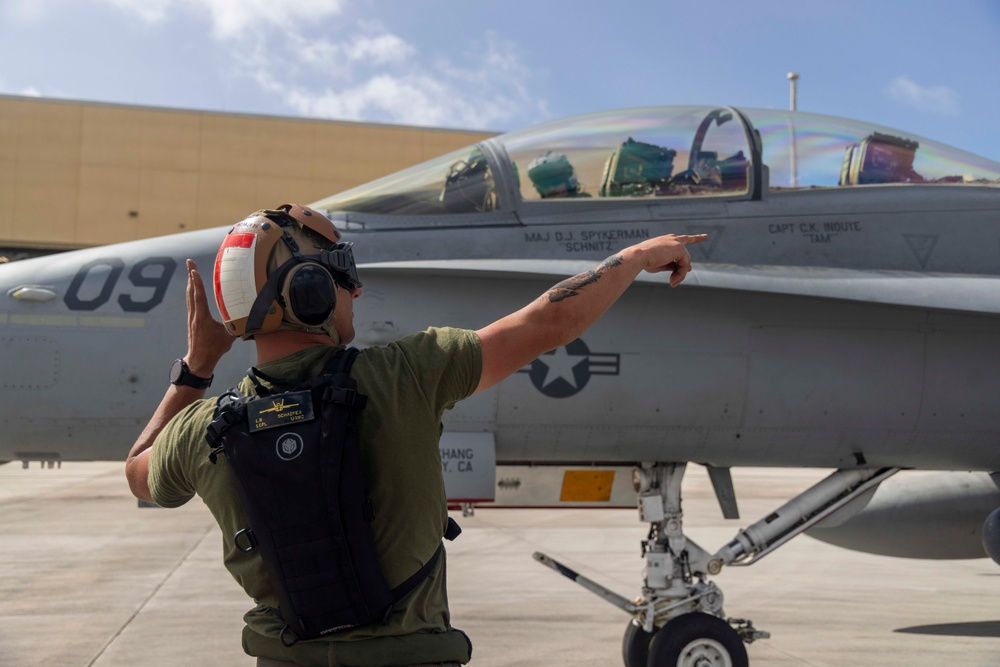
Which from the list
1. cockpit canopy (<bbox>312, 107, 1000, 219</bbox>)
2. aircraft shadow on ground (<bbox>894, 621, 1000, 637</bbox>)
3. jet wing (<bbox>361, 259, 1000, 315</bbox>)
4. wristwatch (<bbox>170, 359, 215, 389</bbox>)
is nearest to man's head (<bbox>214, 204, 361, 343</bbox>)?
wristwatch (<bbox>170, 359, 215, 389</bbox>)

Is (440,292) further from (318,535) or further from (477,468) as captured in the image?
(318,535)

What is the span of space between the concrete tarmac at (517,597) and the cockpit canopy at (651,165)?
3.06 m

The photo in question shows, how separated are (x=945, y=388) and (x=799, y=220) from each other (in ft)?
3.83

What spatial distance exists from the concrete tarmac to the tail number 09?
2791 millimetres

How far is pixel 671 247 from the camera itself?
201 cm

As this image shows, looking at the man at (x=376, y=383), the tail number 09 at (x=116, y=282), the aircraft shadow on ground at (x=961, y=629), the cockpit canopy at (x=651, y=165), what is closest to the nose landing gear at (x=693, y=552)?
the cockpit canopy at (x=651, y=165)

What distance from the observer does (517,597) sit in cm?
865

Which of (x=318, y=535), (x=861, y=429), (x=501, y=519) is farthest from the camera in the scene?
(x=501, y=519)

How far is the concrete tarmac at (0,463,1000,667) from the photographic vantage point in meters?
6.54

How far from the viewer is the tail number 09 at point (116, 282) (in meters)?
4.42

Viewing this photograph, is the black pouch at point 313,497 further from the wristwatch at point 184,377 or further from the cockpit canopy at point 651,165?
the cockpit canopy at point 651,165

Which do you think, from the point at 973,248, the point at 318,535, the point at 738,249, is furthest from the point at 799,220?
the point at 318,535

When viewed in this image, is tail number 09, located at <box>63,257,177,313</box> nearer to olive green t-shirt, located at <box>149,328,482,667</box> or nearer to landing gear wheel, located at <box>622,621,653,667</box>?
olive green t-shirt, located at <box>149,328,482,667</box>

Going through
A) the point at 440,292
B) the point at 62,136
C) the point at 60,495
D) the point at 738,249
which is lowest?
the point at 60,495
